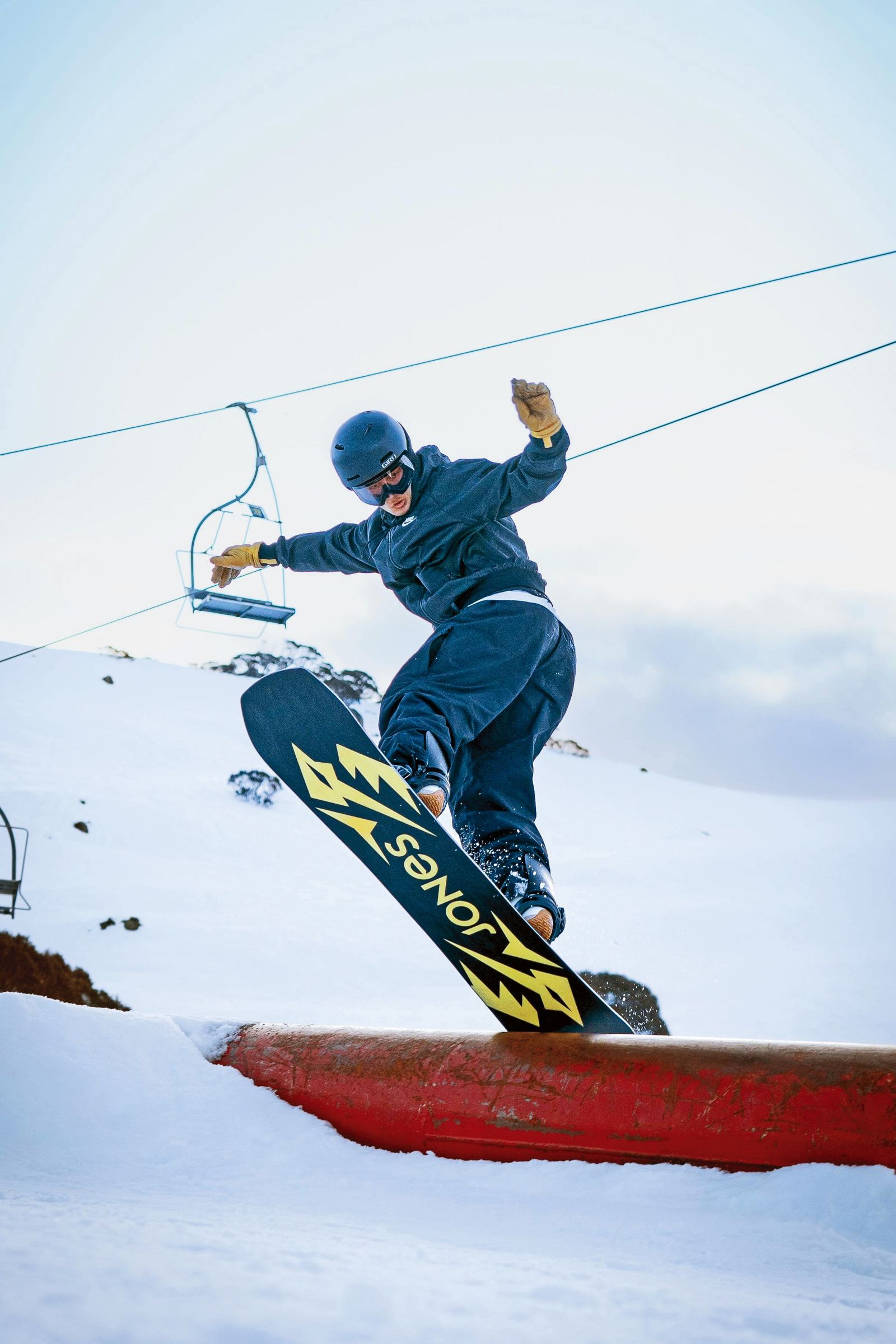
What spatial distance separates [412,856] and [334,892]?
1138cm

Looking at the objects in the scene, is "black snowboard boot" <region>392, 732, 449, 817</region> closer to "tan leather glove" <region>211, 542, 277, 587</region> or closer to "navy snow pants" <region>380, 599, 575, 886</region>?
"navy snow pants" <region>380, 599, 575, 886</region>

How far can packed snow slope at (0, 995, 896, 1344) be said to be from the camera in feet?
3.76

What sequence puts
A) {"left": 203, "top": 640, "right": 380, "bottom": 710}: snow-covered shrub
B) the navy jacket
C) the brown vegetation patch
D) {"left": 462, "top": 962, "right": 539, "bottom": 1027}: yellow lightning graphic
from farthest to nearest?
{"left": 203, "top": 640, "right": 380, "bottom": 710}: snow-covered shrub, the brown vegetation patch, the navy jacket, {"left": 462, "top": 962, "right": 539, "bottom": 1027}: yellow lightning graphic

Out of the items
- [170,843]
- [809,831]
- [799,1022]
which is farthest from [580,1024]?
[809,831]

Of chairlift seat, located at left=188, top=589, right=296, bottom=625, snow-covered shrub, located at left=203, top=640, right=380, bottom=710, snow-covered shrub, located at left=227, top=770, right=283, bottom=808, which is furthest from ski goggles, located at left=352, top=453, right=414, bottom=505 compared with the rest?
snow-covered shrub, located at left=203, top=640, right=380, bottom=710

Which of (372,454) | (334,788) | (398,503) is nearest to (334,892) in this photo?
(398,503)

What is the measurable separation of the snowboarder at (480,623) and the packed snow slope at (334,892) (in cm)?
304

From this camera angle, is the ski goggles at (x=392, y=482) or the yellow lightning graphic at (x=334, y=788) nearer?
the yellow lightning graphic at (x=334, y=788)

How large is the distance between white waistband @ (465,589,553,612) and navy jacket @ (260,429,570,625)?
0.05ft

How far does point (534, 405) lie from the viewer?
246 cm

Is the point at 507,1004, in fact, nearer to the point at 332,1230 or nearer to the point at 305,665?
the point at 332,1230

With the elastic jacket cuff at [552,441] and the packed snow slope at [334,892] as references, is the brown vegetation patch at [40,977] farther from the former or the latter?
the elastic jacket cuff at [552,441]

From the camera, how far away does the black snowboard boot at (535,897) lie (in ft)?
8.74

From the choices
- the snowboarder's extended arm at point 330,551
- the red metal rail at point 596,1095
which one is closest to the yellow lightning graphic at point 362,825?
the red metal rail at point 596,1095
